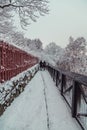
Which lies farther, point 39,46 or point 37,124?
point 39,46

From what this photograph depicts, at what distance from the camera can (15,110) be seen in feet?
26.0

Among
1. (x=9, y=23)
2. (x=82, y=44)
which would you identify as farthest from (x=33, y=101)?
(x=82, y=44)

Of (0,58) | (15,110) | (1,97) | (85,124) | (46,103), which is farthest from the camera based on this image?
(46,103)

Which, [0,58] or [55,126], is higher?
[0,58]

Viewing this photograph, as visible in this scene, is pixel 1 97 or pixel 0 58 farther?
pixel 0 58

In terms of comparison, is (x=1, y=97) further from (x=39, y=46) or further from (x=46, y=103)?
(x=39, y=46)

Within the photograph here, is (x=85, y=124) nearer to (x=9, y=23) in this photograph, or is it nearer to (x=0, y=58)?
(x=0, y=58)

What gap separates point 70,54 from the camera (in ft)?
269

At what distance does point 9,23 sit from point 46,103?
18679 millimetres

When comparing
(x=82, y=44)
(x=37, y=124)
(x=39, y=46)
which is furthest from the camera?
(x=39, y=46)

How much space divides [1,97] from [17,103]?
2165 mm

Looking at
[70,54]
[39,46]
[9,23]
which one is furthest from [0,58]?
[39,46]

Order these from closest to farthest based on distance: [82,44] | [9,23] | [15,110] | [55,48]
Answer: [15,110], [9,23], [82,44], [55,48]

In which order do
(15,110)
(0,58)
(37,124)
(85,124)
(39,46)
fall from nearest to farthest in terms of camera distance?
1. (85,124)
2. (37,124)
3. (15,110)
4. (0,58)
5. (39,46)
